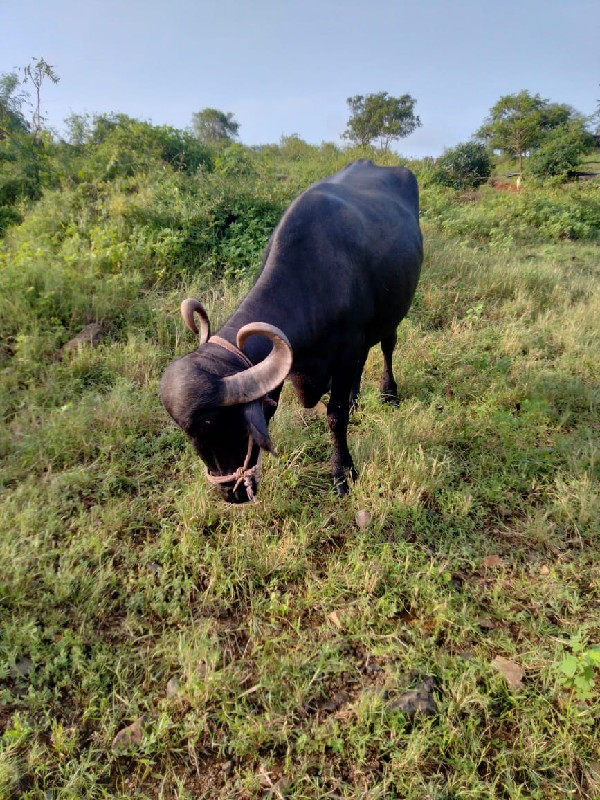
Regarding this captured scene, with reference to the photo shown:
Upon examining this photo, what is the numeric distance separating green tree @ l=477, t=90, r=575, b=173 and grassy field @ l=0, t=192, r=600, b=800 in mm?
18084

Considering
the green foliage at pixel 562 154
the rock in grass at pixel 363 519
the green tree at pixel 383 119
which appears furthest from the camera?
the green tree at pixel 383 119

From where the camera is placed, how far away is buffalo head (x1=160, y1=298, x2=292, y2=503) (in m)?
2.25

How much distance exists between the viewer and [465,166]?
1764cm

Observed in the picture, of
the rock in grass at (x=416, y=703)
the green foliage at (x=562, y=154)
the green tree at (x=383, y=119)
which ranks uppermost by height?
the green tree at (x=383, y=119)

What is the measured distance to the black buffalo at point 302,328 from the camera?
7.47 ft

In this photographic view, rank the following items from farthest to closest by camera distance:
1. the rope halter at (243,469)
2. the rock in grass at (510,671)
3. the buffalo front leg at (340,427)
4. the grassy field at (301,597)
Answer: the buffalo front leg at (340,427)
the rope halter at (243,469)
the rock in grass at (510,671)
the grassy field at (301,597)

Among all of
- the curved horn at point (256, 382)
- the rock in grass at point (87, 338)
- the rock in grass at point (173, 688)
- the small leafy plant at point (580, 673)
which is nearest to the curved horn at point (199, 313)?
the curved horn at point (256, 382)

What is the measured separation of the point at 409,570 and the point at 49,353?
154 inches

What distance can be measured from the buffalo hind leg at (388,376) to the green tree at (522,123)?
17.0 m

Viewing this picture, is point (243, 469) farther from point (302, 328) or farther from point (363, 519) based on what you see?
point (363, 519)

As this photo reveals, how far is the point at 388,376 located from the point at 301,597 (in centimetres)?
257

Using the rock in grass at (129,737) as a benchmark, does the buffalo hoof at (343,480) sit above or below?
above

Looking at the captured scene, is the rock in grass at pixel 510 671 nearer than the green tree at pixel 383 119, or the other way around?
the rock in grass at pixel 510 671

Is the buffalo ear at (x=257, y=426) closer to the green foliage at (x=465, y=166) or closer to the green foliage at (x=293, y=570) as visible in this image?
the green foliage at (x=293, y=570)
